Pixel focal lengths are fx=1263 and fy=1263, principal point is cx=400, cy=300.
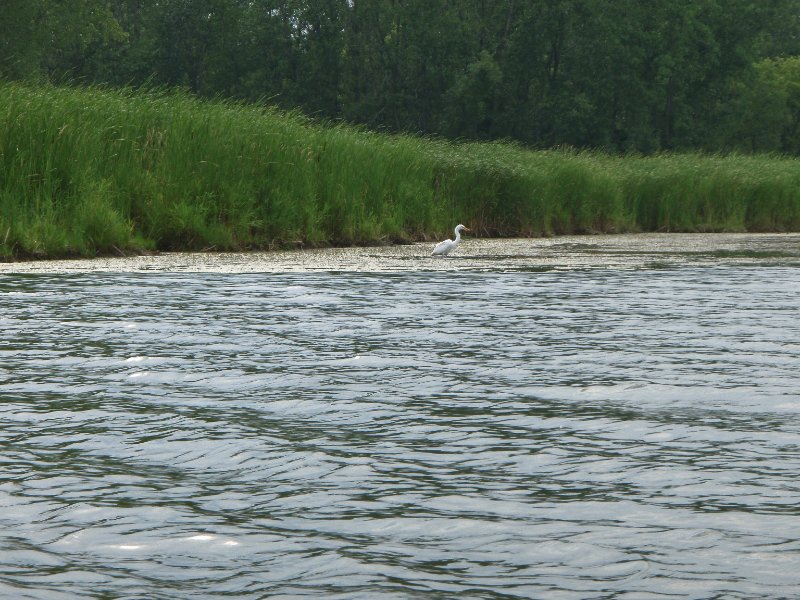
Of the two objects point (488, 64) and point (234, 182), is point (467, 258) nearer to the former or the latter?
point (234, 182)

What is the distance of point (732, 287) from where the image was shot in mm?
13664

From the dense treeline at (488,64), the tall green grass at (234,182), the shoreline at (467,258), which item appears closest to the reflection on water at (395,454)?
the shoreline at (467,258)

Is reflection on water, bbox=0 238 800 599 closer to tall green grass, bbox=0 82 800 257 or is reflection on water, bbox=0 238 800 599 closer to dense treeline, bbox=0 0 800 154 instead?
tall green grass, bbox=0 82 800 257

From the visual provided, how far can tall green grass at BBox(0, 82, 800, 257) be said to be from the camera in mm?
16219

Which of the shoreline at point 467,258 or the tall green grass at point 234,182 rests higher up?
the tall green grass at point 234,182

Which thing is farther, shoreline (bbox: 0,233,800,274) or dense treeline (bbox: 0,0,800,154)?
dense treeline (bbox: 0,0,800,154)

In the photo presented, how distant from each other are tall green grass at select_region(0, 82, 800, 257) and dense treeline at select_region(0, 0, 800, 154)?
35054 millimetres

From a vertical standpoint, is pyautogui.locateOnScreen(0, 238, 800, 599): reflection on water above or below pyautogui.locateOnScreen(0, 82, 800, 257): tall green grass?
below

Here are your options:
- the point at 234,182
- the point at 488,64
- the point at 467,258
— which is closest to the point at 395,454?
the point at 467,258

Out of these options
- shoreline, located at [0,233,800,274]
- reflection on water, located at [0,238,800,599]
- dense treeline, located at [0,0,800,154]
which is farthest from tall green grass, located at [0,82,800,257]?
dense treeline, located at [0,0,800,154]

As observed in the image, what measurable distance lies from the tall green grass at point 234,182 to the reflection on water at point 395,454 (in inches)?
233

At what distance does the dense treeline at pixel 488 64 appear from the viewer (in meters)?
61.8

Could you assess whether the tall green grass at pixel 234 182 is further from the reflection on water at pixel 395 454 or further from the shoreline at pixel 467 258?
the reflection on water at pixel 395 454

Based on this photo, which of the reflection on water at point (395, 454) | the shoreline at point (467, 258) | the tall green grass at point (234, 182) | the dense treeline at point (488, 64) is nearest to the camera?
the reflection on water at point (395, 454)
